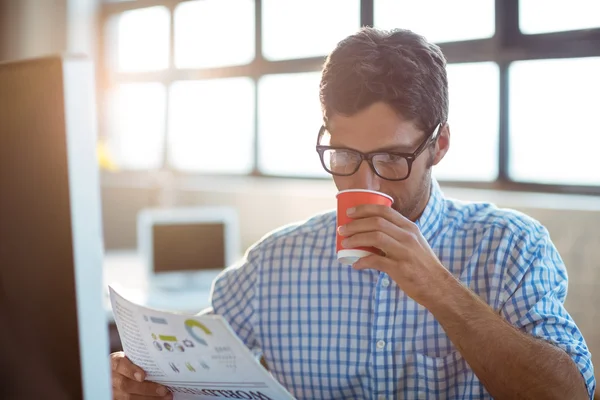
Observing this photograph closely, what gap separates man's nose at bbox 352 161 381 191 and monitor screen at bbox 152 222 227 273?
2025mm

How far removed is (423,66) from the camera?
4.34ft

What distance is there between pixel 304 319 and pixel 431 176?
0.40 meters

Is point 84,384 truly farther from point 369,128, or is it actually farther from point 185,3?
point 185,3

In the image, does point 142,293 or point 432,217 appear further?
point 142,293

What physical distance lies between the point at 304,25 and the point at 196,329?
3.45 m

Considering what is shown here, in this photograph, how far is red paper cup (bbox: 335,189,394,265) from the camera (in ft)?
3.49

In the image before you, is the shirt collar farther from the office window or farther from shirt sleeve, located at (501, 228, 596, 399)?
the office window

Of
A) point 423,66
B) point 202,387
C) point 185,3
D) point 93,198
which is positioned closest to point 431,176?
point 423,66

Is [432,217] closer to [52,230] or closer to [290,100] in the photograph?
[52,230]

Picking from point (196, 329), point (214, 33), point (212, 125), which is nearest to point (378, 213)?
point (196, 329)

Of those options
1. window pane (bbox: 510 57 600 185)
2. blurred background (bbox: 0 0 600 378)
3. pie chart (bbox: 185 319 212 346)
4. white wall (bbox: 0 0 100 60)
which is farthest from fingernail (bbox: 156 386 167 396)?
white wall (bbox: 0 0 100 60)

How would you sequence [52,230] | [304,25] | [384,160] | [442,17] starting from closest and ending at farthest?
[52,230] < [384,160] < [442,17] < [304,25]

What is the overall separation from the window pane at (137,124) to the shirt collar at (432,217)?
389cm

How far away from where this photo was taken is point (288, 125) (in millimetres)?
4172
